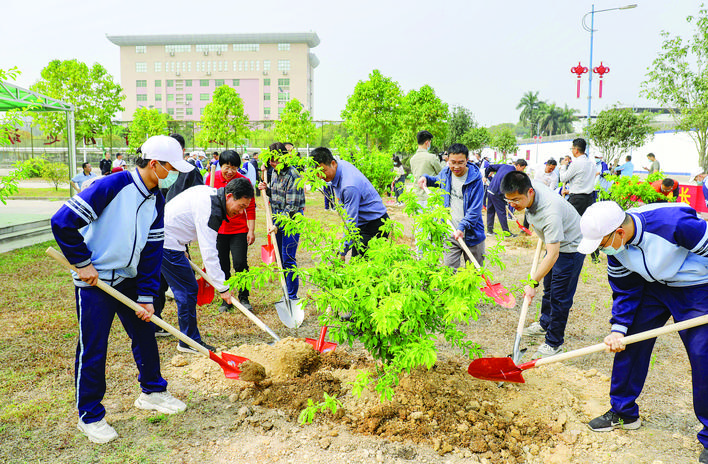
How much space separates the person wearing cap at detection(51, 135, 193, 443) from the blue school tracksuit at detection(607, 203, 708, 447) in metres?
2.89

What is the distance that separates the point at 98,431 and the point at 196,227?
166 cm

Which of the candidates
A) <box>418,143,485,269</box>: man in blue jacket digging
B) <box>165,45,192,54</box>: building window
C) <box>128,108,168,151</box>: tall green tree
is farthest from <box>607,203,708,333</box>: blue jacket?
<box>165,45,192,54</box>: building window

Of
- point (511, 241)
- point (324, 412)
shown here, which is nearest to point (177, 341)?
point (324, 412)

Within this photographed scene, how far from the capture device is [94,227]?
9.18 ft

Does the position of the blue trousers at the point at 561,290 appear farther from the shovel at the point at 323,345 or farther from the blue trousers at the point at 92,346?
the blue trousers at the point at 92,346

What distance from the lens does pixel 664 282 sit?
2.84 metres

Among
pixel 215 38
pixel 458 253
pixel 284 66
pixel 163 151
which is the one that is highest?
pixel 215 38

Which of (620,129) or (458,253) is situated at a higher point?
(620,129)

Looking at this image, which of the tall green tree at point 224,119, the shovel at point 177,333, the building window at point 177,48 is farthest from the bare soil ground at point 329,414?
the building window at point 177,48

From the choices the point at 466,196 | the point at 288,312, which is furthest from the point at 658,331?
the point at 288,312

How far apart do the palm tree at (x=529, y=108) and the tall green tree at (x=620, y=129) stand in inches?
2216

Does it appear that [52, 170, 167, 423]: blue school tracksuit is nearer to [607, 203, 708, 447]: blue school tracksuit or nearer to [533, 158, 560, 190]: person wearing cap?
[607, 203, 708, 447]: blue school tracksuit

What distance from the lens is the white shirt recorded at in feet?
12.7

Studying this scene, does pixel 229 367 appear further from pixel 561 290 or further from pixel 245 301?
pixel 561 290
